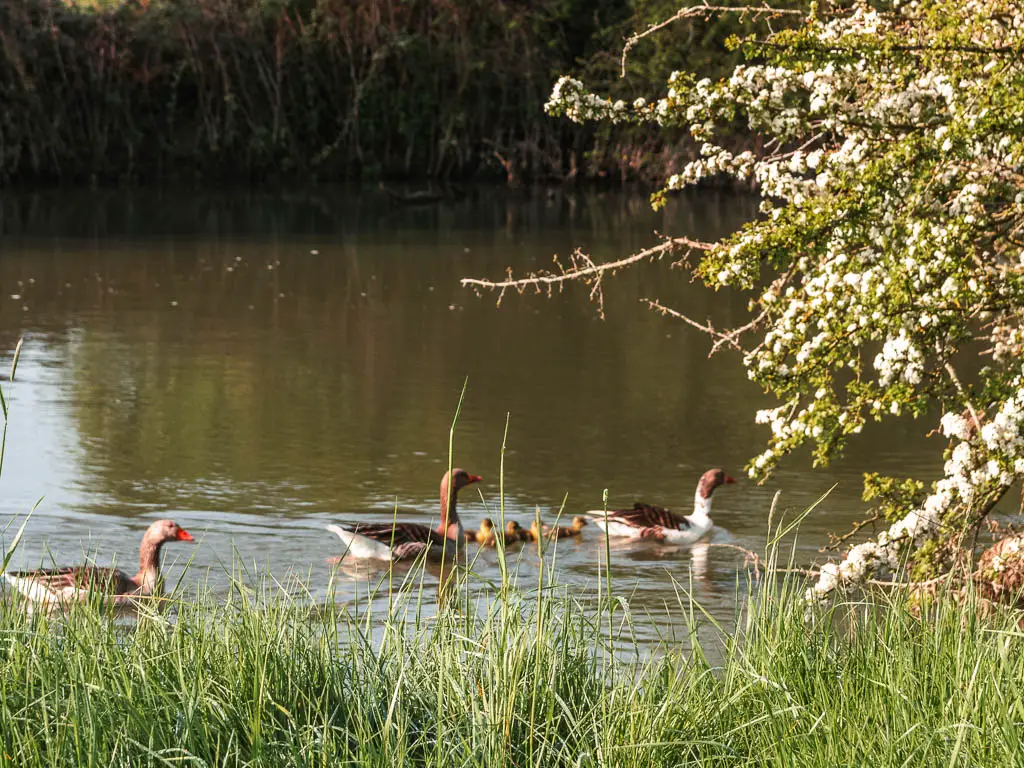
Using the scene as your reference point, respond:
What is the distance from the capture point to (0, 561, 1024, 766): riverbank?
14.3ft

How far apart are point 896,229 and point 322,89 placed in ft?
114

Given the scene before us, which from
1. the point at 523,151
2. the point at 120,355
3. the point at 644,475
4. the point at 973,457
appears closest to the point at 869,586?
the point at 973,457

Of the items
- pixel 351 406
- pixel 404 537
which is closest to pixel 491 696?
pixel 404 537

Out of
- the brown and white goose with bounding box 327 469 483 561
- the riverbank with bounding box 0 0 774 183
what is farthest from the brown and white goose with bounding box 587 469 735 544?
the riverbank with bounding box 0 0 774 183

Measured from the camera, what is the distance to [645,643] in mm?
7520

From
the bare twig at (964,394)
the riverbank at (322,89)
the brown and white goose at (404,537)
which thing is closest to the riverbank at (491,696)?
A: the bare twig at (964,394)

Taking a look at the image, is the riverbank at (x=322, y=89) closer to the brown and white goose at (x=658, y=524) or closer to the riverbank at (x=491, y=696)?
the brown and white goose at (x=658, y=524)

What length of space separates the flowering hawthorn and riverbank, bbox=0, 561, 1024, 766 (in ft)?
4.43

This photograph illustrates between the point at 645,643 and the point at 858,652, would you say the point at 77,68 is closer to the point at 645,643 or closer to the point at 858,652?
the point at 645,643

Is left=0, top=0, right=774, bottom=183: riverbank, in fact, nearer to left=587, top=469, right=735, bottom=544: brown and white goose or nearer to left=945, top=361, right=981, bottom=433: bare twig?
left=587, top=469, right=735, bottom=544: brown and white goose

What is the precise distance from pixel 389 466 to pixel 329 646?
21.8 ft

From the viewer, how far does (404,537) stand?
9.30m

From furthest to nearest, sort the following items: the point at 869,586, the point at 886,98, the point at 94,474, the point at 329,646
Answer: the point at 94,474 < the point at 869,586 < the point at 886,98 < the point at 329,646

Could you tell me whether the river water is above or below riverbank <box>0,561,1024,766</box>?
below
